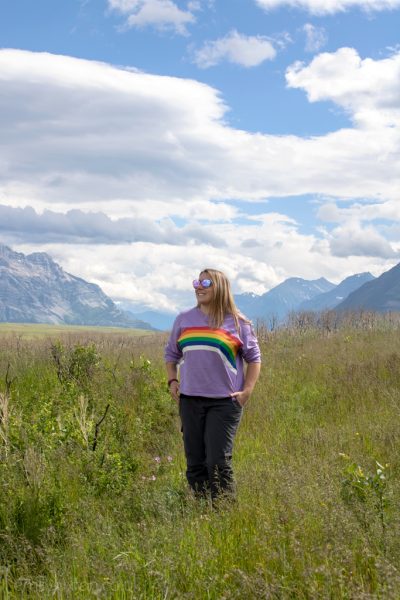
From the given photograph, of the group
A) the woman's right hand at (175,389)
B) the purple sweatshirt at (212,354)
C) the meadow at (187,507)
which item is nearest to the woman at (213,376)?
the purple sweatshirt at (212,354)

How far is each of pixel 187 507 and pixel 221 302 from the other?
5.40 ft

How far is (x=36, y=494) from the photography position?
450cm

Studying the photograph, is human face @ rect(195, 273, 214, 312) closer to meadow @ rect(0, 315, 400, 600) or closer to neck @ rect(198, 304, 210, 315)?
neck @ rect(198, 304, 210, 315)

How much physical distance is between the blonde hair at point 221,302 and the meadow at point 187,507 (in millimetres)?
1307

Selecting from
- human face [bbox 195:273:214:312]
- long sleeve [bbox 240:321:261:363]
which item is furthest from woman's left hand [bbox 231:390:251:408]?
human face [bbox 195:273:214:312]

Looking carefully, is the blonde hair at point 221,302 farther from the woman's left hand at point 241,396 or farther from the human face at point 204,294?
the woman's left hand at point 241,396

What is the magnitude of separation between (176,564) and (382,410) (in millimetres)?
5727

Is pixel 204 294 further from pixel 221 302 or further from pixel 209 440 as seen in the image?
pixel 209 440

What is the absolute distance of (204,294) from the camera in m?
5.06

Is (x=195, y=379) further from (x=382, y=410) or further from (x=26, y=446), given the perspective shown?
(x=382, y=410)

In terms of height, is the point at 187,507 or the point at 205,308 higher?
the point at 205,308

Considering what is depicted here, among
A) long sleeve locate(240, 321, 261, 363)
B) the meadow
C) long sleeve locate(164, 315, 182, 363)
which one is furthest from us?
long sleeve locate(164, 315, 182, 363)

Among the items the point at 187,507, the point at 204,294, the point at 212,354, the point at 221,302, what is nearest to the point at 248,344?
the point at 212,354

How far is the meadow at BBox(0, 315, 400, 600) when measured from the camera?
3273 millimetres
